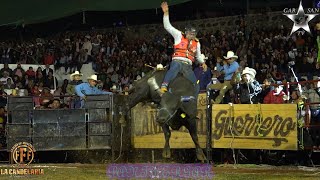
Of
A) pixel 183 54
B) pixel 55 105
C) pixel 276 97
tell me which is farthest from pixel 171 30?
pixel 55 105

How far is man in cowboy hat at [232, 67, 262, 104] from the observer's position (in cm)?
1255

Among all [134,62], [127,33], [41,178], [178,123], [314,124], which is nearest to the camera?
[41,178]

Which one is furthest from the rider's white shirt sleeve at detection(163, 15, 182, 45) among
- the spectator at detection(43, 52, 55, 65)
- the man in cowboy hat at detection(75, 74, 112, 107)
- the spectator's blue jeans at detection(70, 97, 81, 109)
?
the spectator at detection(43, 52, 55, 65)

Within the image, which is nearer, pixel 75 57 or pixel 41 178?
pixel 41 178

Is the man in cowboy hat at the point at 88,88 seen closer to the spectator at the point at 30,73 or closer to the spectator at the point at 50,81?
the spectator at the point at 50,81

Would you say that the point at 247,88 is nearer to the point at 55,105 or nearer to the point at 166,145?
the point at 166,145

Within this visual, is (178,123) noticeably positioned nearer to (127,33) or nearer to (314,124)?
(314,124)

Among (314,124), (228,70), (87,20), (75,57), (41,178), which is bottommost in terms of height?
(41,178)

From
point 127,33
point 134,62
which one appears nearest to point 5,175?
point 134,62

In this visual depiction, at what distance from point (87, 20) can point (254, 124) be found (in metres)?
12.4

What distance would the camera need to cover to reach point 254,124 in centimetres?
1216

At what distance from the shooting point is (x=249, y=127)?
12211mm

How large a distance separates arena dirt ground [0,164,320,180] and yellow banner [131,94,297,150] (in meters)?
0.68

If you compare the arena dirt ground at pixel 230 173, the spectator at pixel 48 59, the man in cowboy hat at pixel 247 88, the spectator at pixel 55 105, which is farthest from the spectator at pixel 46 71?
the man in cowboy hat at pixel 247 88
